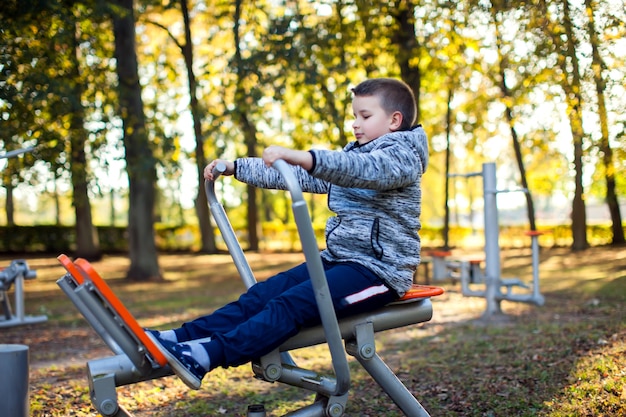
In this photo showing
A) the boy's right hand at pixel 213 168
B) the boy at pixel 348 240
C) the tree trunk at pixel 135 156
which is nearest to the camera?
the boy at pixel 348 240

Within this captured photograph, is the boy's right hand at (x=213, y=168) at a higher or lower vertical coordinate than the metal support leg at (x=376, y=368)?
higher

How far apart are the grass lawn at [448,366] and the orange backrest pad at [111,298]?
193 cm

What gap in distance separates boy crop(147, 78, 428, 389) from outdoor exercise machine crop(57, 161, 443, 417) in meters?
0.07

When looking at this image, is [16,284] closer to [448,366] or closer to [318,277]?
[448,366]

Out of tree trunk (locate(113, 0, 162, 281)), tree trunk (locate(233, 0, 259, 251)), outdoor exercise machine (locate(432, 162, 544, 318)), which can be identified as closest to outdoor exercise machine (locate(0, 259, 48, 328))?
tree trunk (locate(113, 0, 162, 281))

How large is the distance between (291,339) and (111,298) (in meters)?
0.74

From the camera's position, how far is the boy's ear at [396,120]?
2.81 metres

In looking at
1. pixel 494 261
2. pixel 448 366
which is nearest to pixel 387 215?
pixel 448 366

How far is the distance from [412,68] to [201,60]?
1175 centimetres

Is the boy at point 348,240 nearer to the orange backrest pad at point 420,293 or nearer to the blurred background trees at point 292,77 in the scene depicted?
the orange backrest pad at point 420,293

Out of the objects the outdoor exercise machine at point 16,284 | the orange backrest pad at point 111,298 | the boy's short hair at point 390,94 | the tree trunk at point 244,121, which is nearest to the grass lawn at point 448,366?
Result: the outdoor exercise machine at point 16,284

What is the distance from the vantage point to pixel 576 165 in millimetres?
18844

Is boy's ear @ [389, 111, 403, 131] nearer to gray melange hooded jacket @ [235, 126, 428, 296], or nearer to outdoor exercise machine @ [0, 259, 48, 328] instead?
gray melange hooded jacket @ [235, 126, 428, 296]

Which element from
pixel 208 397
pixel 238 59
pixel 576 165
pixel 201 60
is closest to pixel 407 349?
pixel 208 397
